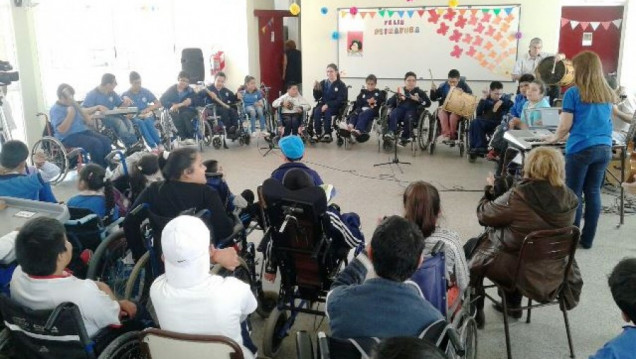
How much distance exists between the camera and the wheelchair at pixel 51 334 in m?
1.85

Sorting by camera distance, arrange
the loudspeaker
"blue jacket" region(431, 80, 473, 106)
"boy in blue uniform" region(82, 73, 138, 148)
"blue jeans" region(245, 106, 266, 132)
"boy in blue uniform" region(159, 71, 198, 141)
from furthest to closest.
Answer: the loudspeaker
"blue jeans" region(245, 106, 266, 132)
"boy in blue uniform" region(159, 71, 198, 141)
"blue jacket" region(431, 80, 473, 106)
"boy in blue uniform" region(82, 73, 138, 148)

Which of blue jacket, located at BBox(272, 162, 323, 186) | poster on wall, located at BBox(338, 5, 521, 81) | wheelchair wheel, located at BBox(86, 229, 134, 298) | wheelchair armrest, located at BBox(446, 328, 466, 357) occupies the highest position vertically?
poster on wall, located at BBox(338, 5, 521, 81)

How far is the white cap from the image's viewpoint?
1.83 m

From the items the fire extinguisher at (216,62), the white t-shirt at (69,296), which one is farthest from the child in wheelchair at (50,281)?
the fire extinguisher at (216,62)

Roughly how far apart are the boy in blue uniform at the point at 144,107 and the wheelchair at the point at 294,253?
4.82 metres

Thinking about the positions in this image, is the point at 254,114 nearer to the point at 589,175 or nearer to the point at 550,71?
the point at 550,71

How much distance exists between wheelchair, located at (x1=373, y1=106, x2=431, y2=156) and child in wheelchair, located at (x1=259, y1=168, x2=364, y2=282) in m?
4.31

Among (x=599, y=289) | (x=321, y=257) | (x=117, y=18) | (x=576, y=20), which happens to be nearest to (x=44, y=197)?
(x=321, y=257)

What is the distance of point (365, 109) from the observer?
762 centimetres

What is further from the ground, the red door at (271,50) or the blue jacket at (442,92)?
the red door at (271,50)

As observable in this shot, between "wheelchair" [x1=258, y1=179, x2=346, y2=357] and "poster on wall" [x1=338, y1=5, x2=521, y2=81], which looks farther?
"poster on wall" [x1=338, y1=5, x2=521, y2=81]

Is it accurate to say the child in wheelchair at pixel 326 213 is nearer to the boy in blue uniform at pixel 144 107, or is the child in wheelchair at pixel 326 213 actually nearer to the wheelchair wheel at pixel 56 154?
the wheelchair wheel at pixel 56 154

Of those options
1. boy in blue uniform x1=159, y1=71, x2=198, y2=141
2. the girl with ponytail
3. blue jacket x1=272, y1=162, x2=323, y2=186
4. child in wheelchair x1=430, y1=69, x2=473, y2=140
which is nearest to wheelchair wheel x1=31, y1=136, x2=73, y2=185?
boy in blue uniform x1=159, y1=71, x2=198, y2=141

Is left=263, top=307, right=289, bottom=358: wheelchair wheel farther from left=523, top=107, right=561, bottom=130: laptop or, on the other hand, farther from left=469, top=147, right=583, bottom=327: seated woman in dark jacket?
left=523, top=107, right=561, bottom=130: laptop
